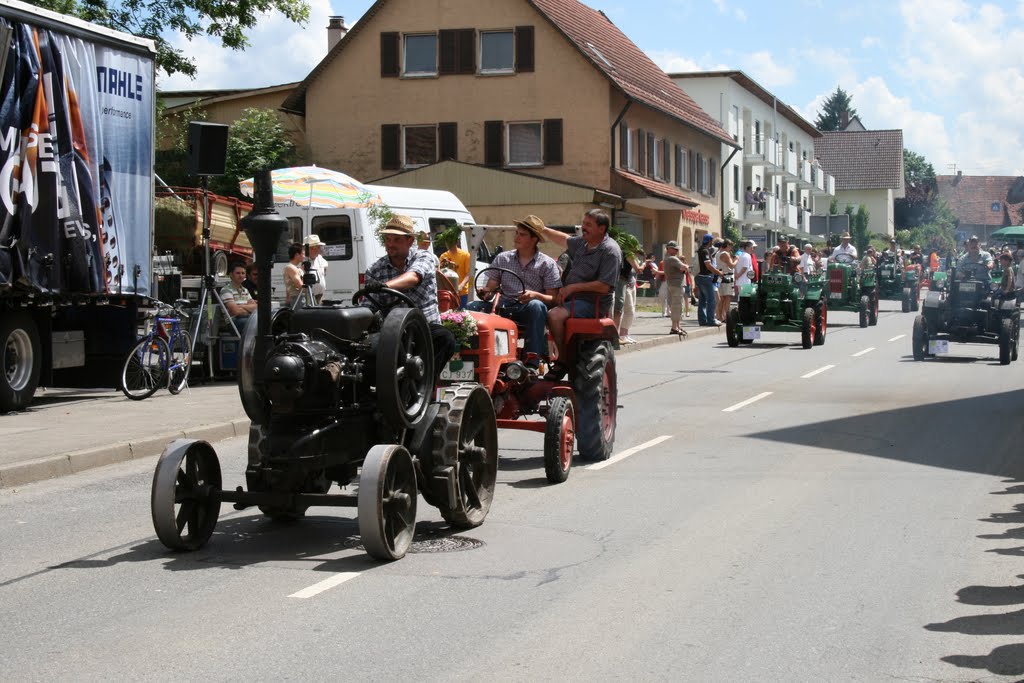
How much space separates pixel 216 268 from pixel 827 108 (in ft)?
444

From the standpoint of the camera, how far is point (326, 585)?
6.82 metres

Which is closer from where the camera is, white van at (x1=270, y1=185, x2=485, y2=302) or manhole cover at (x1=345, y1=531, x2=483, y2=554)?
manhole cover at (x1=345, y1=531, x2=483, y2=554)

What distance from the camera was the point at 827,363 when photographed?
22.0 m

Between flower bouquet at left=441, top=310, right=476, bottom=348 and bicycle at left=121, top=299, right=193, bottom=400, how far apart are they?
6.81 metres

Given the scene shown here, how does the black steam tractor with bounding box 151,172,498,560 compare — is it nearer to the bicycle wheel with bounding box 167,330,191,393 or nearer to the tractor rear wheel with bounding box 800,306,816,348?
the bicycle wheel with bounding box 167,330,191,393

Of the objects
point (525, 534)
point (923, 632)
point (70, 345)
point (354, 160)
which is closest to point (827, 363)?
point (70, 345)

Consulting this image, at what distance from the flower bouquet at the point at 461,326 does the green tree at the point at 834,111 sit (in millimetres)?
142674

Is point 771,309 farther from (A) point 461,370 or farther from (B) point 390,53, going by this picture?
(B) point 390,53

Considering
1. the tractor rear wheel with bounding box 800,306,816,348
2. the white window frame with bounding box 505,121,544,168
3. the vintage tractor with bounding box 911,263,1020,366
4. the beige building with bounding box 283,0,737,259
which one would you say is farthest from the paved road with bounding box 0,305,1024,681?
the white window frame with bounding box 505,121,544,168

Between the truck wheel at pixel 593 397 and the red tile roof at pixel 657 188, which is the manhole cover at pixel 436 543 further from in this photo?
the red tile roof at pixel 657 188

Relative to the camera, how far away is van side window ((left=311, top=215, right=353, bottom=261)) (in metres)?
21.9

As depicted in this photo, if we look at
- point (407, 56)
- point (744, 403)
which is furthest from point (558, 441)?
point (407, 56)

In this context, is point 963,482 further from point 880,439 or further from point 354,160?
point 354,160

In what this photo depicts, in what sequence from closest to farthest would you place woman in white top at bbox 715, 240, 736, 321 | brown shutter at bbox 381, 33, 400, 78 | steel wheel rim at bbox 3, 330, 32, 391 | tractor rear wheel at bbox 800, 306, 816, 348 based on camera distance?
1. steel wheel rim at bbox 3, 330, 32, 391
2. tractor rear wheel at bbox 800, 306, 816, 348
3. woman in white top at bbox 715, 240, 736, 321
4. brown shutter at bbox 381, 33, 400, 78
